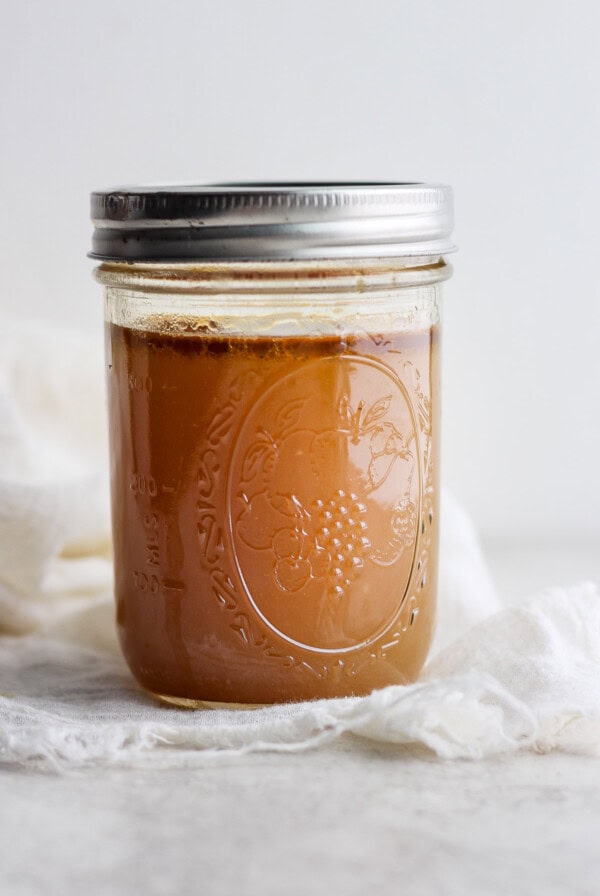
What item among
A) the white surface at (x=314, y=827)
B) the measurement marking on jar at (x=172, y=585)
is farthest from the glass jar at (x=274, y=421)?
the white surface at (x=314, y=827)

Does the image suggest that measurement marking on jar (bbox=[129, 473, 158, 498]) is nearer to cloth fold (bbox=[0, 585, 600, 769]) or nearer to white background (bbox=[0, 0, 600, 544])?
cloth fold (bbox=[0, 585, 600, 769])

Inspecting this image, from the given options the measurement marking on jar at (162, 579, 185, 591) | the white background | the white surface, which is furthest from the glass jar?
the white background

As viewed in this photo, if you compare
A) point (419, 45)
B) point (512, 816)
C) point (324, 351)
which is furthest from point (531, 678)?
point (419, 45)

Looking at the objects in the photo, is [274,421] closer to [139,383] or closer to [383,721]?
[139,383]

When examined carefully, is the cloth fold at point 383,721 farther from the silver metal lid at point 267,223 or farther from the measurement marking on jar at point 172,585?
the silver metal lid at point 267,223

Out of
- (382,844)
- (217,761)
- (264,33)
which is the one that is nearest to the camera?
(382,844)

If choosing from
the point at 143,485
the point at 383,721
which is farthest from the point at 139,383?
the point at 383,721

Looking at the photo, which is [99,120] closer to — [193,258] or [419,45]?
[419,45]
